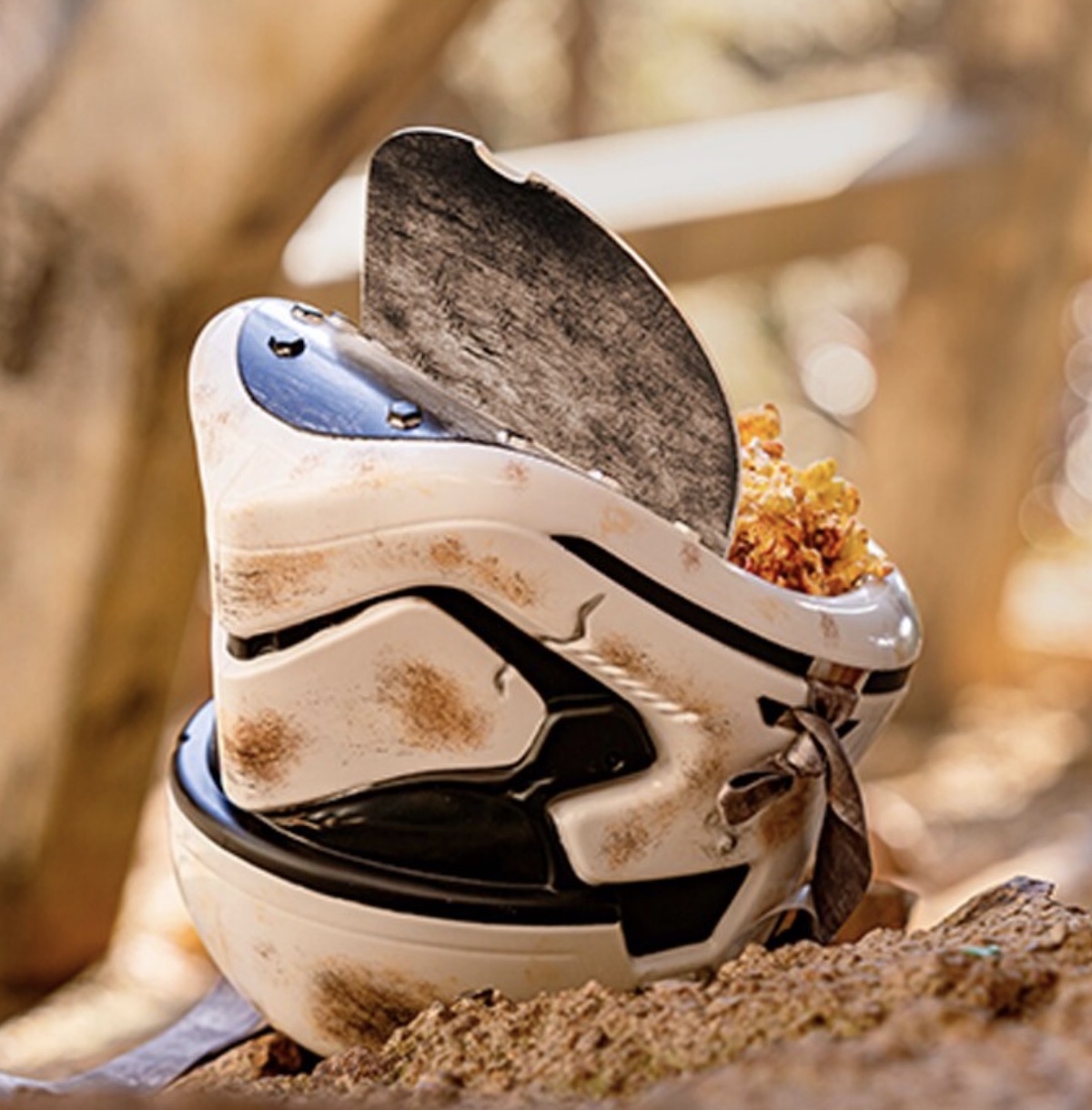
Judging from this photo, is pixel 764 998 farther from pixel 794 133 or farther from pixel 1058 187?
pixel 1058 187

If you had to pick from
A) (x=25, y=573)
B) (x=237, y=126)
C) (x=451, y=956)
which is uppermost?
(x=237, y=126)

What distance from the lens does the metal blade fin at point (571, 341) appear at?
0.87 metres

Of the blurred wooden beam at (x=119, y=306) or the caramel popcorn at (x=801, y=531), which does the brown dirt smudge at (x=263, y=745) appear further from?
the blurred wooden beam at (x=119, y=306)

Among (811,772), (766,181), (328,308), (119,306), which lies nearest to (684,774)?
(811,772)

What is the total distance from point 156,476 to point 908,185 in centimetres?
126

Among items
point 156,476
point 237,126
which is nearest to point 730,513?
point 237,126

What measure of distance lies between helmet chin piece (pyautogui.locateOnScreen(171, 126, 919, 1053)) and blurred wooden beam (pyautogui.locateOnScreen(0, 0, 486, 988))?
863mm

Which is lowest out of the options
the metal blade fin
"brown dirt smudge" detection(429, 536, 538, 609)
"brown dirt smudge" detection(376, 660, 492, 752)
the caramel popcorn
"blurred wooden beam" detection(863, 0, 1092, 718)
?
"blurred wooden beam" detection(863, 0, 1092, 718)

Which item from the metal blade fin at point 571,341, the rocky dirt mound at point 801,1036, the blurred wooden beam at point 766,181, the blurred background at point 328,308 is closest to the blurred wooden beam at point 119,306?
the blurred background at point 328,308

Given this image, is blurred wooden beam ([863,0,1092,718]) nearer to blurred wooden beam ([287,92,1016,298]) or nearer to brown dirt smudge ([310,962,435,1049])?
blurred wooden beam ([287,92,1016,298])

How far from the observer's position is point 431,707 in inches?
33.2

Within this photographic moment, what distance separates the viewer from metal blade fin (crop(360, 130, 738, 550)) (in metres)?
0.87

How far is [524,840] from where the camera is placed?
876mm

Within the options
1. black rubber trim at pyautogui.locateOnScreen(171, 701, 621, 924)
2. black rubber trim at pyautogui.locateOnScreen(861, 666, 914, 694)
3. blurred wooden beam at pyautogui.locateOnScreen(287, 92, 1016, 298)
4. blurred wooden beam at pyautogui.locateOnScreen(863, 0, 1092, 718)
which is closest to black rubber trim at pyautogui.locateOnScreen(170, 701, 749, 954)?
black rubber trim at pyautogui.locateOnScreen(171, 701, 621, 924)
